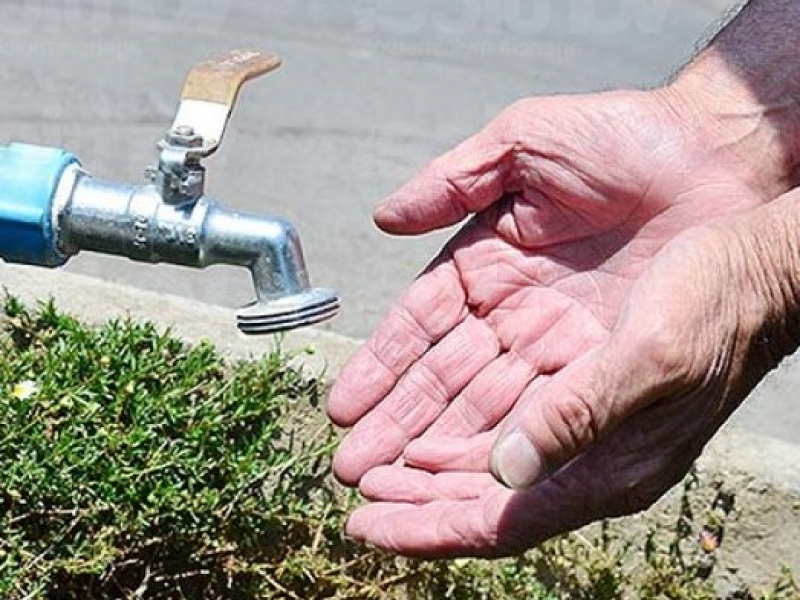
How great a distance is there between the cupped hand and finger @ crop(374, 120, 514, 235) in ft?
0.97

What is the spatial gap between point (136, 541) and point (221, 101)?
1036mm

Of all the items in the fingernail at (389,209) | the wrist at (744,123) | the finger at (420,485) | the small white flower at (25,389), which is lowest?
the small white flower at (25,389)

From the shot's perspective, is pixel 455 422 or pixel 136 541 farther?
pixel 136 541

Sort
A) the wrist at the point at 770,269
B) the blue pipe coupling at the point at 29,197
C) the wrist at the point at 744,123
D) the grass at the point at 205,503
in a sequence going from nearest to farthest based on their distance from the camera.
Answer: the blue pipe coupling at the point at 29,197 < the wrist at the point at 770,269 < the wrist at the point at 744,123 < the grass at the point at 205,503

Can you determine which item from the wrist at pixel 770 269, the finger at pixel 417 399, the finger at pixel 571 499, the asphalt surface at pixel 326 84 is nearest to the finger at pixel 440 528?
the finger at pixel 571 499

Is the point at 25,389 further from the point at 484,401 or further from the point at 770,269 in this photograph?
the point at 770,269

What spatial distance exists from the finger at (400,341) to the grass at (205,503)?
1.60 ft

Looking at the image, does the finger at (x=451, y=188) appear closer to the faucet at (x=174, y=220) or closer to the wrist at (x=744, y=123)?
the wrist at (x=744, y=123)

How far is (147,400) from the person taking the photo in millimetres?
2297

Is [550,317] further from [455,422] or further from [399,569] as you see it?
[399,569]

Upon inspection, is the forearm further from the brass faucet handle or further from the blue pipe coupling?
the blue pipe coupling

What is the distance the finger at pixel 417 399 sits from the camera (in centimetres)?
175

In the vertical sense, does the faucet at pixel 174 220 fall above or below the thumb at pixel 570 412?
above

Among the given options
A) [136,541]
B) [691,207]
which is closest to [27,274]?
[136,541]
